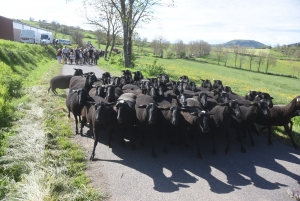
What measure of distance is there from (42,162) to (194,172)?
3.84 metres

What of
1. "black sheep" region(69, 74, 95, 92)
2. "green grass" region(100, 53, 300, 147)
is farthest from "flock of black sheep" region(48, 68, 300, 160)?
"black sheep" region(69, 74, 95, 92)

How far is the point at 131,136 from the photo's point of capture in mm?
7766

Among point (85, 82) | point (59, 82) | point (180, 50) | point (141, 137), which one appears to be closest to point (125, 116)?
point (141, 137)

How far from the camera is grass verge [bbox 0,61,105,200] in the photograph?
16.2 ft

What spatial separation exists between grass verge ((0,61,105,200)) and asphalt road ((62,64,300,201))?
411 mm

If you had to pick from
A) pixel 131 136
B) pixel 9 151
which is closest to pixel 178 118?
pixel 131 136

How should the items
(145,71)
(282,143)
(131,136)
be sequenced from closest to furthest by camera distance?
(131,136) < (282,143) < (145,71)

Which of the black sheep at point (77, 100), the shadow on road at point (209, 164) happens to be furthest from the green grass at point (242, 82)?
the black sheep at point (77, 100)

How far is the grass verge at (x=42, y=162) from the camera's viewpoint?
495 cm

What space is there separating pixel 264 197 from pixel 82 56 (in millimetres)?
28849

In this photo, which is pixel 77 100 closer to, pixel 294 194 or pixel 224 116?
pixel 224 116

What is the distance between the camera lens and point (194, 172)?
634 cm

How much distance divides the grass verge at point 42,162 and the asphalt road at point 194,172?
41 centimetres

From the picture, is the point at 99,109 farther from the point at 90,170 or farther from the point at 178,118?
the point at 178,118
